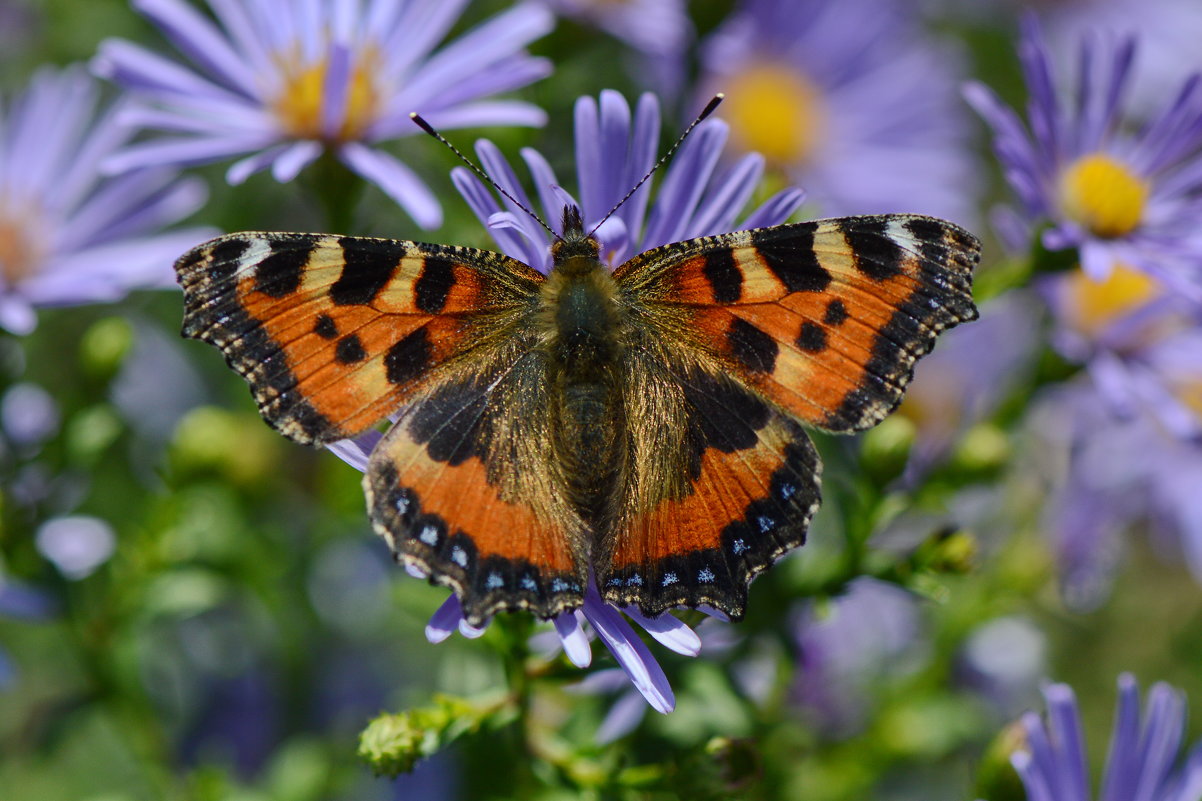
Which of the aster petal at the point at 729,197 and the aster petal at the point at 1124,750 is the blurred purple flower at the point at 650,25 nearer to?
the aster petal at the point at 729,197

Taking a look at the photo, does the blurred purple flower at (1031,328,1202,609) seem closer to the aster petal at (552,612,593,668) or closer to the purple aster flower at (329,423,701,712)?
the purple aster flower at (329,423,701,712)

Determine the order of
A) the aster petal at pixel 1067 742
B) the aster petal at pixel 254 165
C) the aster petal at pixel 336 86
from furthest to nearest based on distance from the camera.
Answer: the aster petal at pixel 336 86 < the aster petal at pixel 254 165 < the aster petal at pixel 1067 742

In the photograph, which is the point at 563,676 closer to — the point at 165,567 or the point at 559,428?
the point at 559,428

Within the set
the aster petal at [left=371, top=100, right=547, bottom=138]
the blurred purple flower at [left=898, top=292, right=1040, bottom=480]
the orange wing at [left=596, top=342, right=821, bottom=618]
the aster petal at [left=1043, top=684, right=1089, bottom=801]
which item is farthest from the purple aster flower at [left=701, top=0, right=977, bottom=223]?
the aster petal at [left=1043, top=684, right=1089, bottom=801]

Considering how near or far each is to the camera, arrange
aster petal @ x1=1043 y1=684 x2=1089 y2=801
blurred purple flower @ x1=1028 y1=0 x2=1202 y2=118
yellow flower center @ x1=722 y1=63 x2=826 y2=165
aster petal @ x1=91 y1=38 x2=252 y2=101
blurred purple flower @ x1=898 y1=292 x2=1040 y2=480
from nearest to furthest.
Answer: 1. aster petal @ x1=1043 y1=684 x2=1089 y2=801
2. aster petal @ x1=91 y1=38 x2=252 y2=101
3. blurred purple flower @ x1=898 y1=292 x2=1040 y2=480
4. yellow flower center @ x1=722 y1=63 x2=826 y2=165
5. blurred purple flower @ x1=1028 y1=0 x2=1202 y2=118

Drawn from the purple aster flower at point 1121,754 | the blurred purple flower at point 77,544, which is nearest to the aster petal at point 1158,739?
the purple aster flower at point 1121,754

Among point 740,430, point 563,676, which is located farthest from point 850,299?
point 563,676
